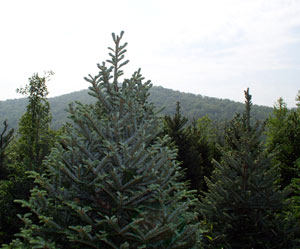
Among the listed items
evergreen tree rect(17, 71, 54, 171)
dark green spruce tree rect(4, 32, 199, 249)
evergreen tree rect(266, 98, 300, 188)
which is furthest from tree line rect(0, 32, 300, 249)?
evergreen tree rect(266, 98, 300, 188)

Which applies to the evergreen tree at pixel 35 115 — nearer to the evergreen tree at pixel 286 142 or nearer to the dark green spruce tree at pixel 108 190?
the dark green spruce tree at pixel 108 190

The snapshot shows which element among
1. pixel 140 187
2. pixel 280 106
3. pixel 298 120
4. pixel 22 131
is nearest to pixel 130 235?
pixel 140 187

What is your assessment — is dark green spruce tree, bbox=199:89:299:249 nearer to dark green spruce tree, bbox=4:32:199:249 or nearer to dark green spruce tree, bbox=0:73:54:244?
dark green spruce tree, bbox=4:32:199:249

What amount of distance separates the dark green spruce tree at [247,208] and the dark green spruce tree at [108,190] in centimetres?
186

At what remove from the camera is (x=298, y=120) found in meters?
14.1

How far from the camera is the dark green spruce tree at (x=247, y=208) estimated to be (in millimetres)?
5273

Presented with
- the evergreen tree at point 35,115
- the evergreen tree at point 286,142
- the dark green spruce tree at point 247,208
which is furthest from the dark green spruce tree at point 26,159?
the evergreen tree at point 286,142

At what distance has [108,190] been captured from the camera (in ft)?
11.6

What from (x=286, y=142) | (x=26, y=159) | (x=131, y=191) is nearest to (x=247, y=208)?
(x=131, y=191)

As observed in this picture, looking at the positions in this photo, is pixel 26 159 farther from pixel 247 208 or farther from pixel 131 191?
pixel 247 208

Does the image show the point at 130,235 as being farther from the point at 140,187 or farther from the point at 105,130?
the point at 105,130

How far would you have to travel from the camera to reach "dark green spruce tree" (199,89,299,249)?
17.3ft

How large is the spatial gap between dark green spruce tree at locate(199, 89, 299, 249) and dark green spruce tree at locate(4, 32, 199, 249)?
73.1 inches

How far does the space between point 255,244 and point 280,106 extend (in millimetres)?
15071
